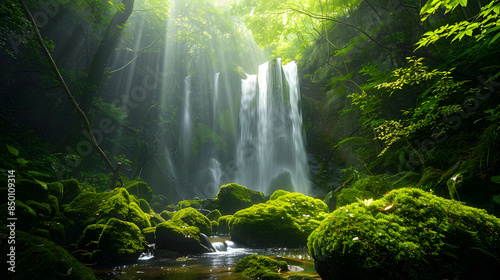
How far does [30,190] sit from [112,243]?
1694 millimetres

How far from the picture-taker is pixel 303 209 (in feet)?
21.5

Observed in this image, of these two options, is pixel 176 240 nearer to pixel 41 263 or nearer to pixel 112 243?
pixel 112 243

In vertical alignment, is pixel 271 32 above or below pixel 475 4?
above

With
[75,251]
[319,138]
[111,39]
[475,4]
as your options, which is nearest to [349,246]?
[75,251]

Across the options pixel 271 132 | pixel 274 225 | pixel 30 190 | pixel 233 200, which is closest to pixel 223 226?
pixel 233 200

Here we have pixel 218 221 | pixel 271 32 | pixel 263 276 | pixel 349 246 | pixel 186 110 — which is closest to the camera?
pixel 349 246

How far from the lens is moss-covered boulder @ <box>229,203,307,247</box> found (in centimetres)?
577

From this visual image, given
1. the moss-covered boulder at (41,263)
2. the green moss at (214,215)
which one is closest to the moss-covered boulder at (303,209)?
the green moss at (214,215)

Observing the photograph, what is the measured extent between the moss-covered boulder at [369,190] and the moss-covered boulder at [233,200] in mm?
4948

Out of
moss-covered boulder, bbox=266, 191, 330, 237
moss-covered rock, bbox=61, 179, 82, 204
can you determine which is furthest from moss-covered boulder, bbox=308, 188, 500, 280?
moss-covered rock, bbox=61, 179, 82, 204

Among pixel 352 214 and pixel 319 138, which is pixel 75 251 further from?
pixel 319 138

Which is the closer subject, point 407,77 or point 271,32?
point 407,77

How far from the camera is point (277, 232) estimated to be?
582 cm

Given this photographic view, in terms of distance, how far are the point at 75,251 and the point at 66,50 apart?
15.9 m
